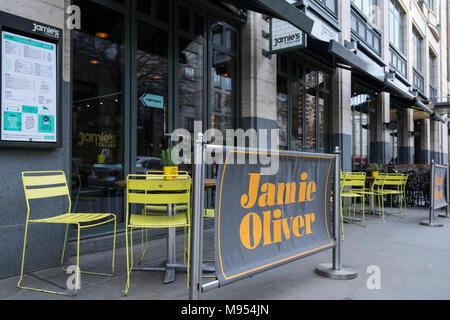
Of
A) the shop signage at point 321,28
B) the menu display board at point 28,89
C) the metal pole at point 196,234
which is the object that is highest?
the shop signage at point 321,28

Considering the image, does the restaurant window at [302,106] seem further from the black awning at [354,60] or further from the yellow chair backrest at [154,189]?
the yellow chair backrest at [154,189]

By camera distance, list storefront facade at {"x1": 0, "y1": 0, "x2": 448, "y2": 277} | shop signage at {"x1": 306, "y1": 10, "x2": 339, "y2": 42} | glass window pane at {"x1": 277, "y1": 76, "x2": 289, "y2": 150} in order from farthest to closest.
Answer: shop signage at {"x1": 306, "y1": 10, "x2": 339, "y2": 42}
glass window pane at {"x1": 277, "y1": 76, "x2": 289, "y2": 150}
storefront facade at {"x1": 0, "y1": 0, "x2": 448, "y2": 277}

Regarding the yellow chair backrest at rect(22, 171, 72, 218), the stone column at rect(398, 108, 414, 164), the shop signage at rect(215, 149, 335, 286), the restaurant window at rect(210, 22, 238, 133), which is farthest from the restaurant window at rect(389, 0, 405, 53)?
the yellow chair backrest at rect(22, 171, 72, 218)

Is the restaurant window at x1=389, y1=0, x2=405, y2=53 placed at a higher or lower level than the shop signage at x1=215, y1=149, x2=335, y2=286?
higher

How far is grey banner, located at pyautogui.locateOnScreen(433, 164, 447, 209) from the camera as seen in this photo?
7309mm

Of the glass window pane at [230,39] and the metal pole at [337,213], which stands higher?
the glass window pane at [230,39]

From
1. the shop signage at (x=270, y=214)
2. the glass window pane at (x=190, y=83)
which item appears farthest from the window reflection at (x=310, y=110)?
the shop signage at (x=270, y=214)

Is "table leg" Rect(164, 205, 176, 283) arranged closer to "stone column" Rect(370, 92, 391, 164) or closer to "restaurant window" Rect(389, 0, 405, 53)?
"stone column" Rect(370, 92, 391, 164)

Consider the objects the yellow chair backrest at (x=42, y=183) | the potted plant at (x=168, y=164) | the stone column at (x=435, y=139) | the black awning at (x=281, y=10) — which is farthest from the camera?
the stone column at (x=435, y=139)

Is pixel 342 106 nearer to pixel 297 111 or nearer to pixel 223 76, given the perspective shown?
pixel 297 111

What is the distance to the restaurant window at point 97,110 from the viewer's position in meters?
4.95

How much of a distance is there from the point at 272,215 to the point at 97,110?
3.34 meters

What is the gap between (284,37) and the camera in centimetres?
749

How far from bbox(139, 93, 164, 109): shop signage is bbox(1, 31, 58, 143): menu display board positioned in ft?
5.60
